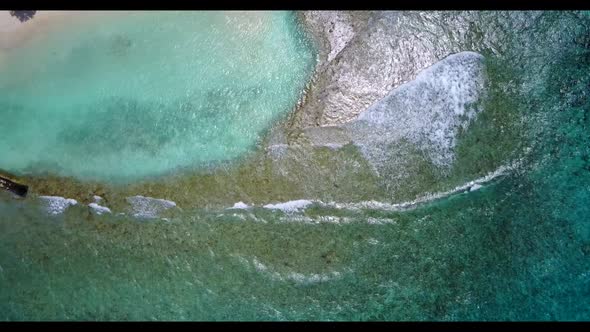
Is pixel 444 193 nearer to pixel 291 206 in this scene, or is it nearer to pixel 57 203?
pixel 291 206

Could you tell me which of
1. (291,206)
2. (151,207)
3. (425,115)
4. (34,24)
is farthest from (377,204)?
(34,24)

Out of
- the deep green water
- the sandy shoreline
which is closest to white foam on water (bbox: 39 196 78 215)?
the deep green water

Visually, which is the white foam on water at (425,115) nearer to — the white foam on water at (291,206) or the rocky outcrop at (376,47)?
the rocky outcrop at (376,47)

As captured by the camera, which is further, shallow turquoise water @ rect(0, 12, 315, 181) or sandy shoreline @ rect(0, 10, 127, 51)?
shallow turquoise water @ rect(0, 12, 315, 181)

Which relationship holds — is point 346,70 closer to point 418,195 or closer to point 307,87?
point 307,87

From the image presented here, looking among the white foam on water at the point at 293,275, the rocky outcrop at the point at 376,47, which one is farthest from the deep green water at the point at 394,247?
the rocky outcrop at the point at 376,47

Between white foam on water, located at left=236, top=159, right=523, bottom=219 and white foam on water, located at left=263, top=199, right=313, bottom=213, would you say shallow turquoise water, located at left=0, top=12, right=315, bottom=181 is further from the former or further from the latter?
white foam on water, located at left=236, top=159, right=523, bottom=219
